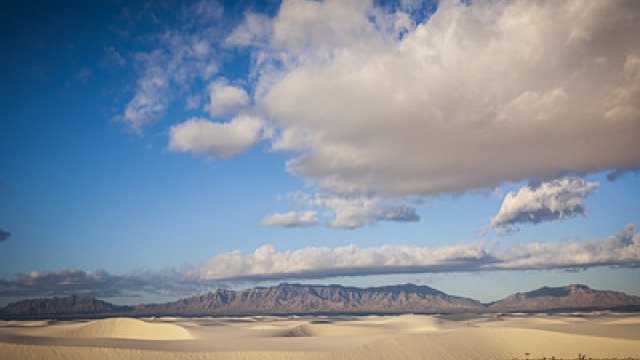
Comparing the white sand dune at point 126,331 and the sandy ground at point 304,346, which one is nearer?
the sandy ground at point 304,346

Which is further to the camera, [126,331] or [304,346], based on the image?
[126,331]

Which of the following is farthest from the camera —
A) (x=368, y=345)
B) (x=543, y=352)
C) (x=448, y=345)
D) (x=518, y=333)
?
(x=518, y=333)

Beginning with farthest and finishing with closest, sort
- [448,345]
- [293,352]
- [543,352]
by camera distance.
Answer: [543,352] → [448,345] → [293,352]

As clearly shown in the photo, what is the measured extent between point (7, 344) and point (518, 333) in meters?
106

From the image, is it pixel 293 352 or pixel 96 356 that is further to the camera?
→ pixel 293 352

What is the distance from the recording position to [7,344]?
251 ft

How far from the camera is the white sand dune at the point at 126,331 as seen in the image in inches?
4572

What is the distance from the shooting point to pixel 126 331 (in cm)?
11862

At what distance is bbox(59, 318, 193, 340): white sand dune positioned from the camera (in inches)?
4572

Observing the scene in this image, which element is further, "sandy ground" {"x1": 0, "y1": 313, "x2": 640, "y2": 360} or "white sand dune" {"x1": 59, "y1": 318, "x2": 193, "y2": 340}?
"white sand dune" {"x1": 59, "y1": 318, "x2": 193, "y2": 340}

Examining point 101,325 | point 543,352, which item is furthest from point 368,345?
point 101,325

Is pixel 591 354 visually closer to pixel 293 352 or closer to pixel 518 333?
pixel 518 333

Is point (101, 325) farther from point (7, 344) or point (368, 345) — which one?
point (368, 345)

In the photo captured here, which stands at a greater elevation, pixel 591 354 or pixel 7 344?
pixel 7 344
